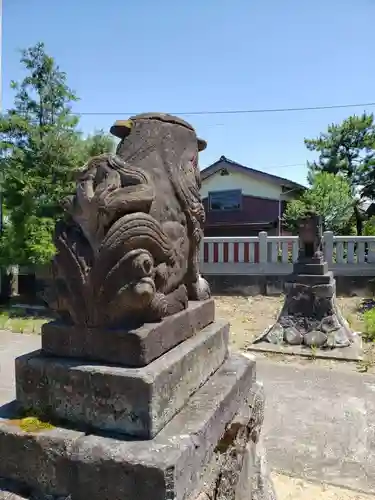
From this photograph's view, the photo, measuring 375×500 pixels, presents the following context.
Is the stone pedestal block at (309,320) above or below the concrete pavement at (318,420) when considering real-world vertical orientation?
above

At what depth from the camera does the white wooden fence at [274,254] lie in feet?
27.9

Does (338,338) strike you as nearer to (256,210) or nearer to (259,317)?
(259,317)

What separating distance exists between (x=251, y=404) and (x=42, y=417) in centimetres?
116

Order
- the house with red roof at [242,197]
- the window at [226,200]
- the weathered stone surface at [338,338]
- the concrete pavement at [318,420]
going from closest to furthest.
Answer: the concrete pavement at [318,420]
the weathered stone surface at [338,338]
the house with red roof at [242,197]
the window at [226,200]

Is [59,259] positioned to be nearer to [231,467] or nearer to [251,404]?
[231,467]

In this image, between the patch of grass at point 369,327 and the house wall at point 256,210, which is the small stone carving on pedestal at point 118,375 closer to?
the patch of grass at point 369,327

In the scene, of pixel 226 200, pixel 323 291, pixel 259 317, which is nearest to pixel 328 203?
pixel 226 200

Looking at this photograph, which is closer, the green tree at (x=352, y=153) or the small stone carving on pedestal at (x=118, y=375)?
the small stone carving on pedestal at (x=118, y=375)

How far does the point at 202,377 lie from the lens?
188 centimetres

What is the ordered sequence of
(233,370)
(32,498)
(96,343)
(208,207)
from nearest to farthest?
(32,498) < (96,343) < (233,370) < (208,207)

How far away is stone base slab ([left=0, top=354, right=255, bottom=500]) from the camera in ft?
4.20

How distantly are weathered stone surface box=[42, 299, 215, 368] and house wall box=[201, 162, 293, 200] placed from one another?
1386cm

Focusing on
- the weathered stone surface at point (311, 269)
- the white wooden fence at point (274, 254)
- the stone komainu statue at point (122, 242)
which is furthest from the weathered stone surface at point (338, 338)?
the stone komainu statue at point (122, 242)

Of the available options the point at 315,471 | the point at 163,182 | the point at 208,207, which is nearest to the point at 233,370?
the point at 163,182
